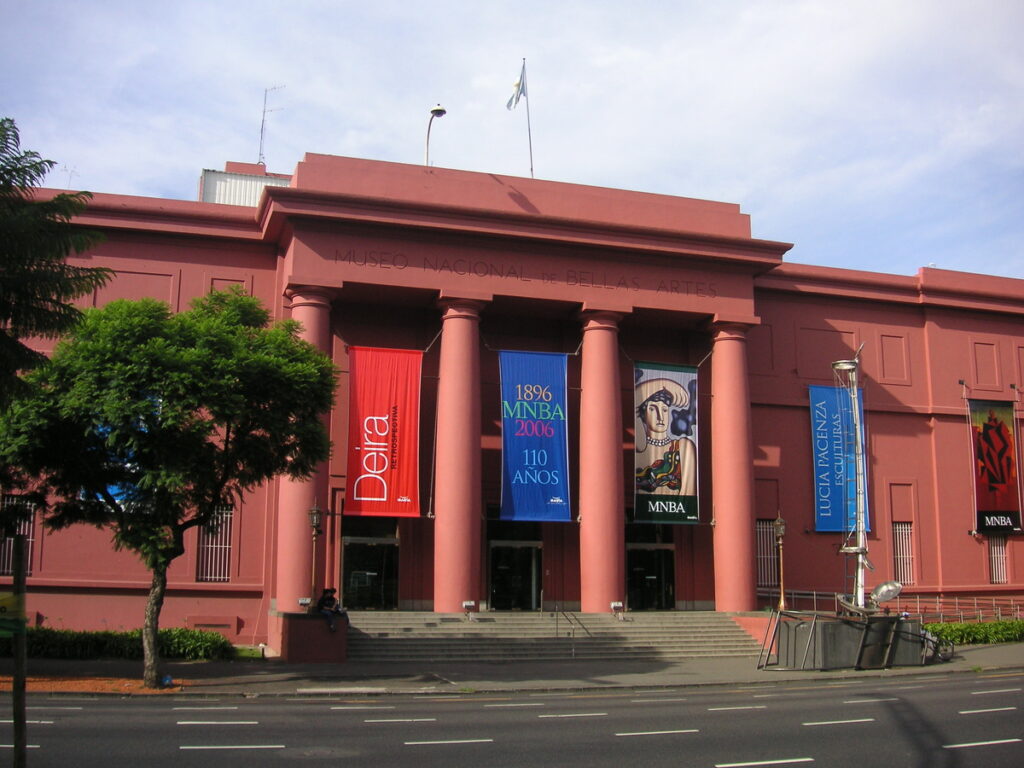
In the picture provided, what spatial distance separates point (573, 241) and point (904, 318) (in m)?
15.1

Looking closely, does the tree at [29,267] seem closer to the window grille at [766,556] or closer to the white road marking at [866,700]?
the white road marking at [866,700]

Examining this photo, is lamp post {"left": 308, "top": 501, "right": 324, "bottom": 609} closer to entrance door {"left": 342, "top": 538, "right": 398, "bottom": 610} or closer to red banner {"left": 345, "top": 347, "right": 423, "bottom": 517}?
red banner {"left": 345, "top": 347, "right": 423, "bottom": 517}

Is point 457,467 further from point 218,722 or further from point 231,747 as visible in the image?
point 231,747

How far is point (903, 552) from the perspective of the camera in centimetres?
3753

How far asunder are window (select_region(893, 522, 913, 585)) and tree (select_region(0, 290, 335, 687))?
23.6 metres

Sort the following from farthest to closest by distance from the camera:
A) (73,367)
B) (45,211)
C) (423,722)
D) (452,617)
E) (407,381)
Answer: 1. (407,381)
2. (452,617)
3. (73,367)
4. (423,722)
5. (45,211)

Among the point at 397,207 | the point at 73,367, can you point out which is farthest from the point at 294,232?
the point at 73,367

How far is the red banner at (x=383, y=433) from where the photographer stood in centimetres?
2992

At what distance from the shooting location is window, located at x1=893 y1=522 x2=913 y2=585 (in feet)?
122

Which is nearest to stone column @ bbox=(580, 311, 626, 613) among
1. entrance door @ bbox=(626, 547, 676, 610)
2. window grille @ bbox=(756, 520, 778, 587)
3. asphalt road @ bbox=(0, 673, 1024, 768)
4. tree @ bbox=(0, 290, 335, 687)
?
entrance door @ bbox=(626, 547, 676, 610)

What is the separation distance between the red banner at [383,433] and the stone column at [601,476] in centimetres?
521

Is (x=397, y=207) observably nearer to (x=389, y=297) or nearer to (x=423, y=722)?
(x=389, y=297)

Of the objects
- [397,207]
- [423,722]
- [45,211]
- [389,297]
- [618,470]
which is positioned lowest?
[423,722]

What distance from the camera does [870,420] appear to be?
37.9 metres
